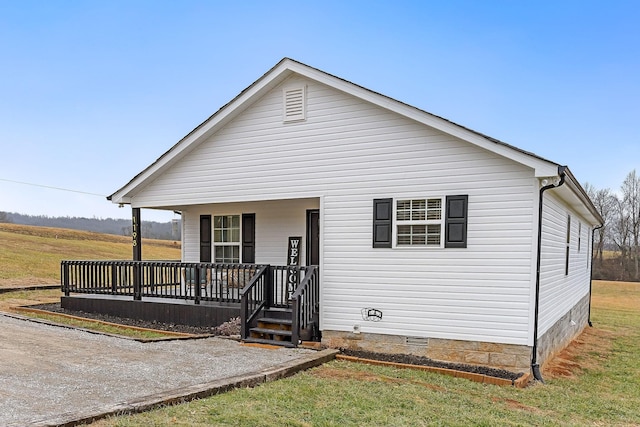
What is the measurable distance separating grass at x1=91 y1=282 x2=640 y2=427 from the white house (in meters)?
0.91

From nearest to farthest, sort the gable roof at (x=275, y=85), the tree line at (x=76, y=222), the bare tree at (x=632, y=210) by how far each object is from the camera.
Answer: the gable roof at (x=275, y=85), the bare tree at (x=632, y=210), the tree line at (x=76, y=222)

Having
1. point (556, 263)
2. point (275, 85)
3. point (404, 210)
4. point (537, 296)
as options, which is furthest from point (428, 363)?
point (275, 85)

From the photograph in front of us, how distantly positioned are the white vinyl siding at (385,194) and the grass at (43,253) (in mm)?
13737

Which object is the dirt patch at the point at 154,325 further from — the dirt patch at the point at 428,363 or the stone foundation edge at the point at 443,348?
→ the dirt patch at the point at 428,363

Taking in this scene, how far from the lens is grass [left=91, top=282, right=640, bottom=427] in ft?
14.8

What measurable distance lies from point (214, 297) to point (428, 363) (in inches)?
199

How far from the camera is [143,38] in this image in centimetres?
1847

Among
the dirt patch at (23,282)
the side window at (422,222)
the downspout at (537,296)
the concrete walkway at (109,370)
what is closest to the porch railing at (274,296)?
the concrete walkway at (109,370)

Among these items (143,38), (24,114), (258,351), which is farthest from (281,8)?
(24,114)

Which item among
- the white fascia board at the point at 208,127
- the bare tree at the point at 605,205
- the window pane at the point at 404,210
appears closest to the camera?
the window pane at the point at 404,210

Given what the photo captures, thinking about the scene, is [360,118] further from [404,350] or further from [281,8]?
[281,8]

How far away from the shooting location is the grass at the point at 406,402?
14.8 ft

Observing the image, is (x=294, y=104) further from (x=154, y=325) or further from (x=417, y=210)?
(x=154, y=325)

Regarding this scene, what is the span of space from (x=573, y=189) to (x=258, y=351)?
657cm
